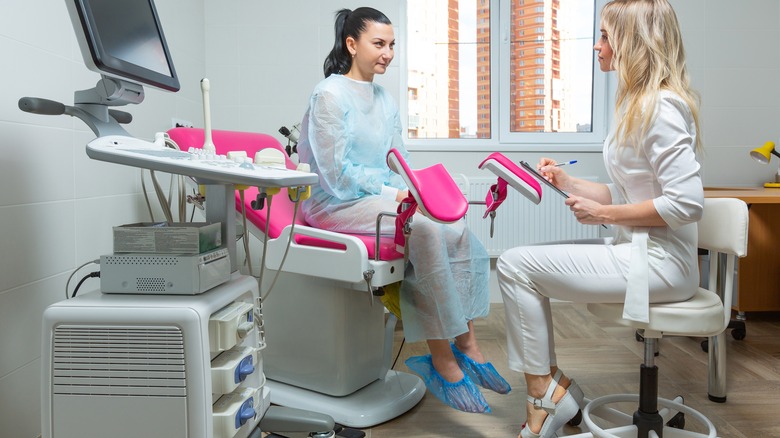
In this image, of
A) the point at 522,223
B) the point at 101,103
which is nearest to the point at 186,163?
the point at 101,103

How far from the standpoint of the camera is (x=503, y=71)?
3785 mm

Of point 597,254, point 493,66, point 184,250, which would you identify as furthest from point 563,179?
point 493,66

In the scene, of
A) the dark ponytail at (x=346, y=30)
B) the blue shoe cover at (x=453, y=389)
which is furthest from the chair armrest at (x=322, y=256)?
the dark ponytail at (x=346, y=30)

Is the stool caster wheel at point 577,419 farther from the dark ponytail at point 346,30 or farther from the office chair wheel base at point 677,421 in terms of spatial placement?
the dark ponytail at point 346,30

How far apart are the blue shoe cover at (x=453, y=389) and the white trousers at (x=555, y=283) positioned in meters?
0.23

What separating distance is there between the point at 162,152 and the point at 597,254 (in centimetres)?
105

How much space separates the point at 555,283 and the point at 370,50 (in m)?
1.08

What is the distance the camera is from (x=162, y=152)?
131cm

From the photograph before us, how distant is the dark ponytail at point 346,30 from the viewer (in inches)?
88.0

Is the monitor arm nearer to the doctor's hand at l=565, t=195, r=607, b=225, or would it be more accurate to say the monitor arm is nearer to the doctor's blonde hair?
the doctor's hand at l=565, t=195, r=607, b=225

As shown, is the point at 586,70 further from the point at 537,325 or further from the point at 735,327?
the point at 537,325

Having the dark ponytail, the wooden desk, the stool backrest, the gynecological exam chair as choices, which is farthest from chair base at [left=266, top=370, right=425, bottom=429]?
the wooden desk

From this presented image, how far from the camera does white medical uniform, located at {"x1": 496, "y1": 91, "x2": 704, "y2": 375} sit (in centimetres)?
148

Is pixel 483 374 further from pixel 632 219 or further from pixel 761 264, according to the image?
pixel 761 264
